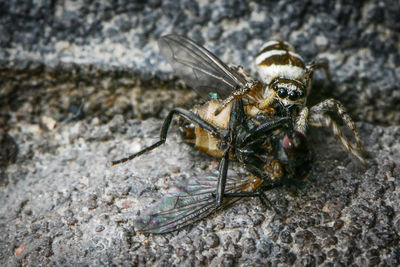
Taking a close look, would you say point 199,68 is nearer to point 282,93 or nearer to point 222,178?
point 282,93

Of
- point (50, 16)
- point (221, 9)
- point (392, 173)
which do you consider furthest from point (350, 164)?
point (50, 16)

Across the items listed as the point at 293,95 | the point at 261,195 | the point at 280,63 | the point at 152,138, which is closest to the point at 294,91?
the point at 293,95

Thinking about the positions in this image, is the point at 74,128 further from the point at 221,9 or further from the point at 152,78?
the point at 221,9

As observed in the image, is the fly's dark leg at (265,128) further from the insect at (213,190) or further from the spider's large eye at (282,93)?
the spider's large eye at (282,93)

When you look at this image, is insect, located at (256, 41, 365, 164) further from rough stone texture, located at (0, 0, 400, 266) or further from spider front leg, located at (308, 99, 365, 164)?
rough stone texture, located at (0, 0, 400, 266)

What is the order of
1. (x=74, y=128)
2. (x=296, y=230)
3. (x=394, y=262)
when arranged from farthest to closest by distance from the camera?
1. (x=74, y=128)
2. (x=296, y=230)
3. (x=394, y=262)

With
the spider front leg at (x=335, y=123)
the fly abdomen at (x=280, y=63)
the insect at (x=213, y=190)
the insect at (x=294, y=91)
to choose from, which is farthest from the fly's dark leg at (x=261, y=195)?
the fly abdomen at (x=280, y=63)
